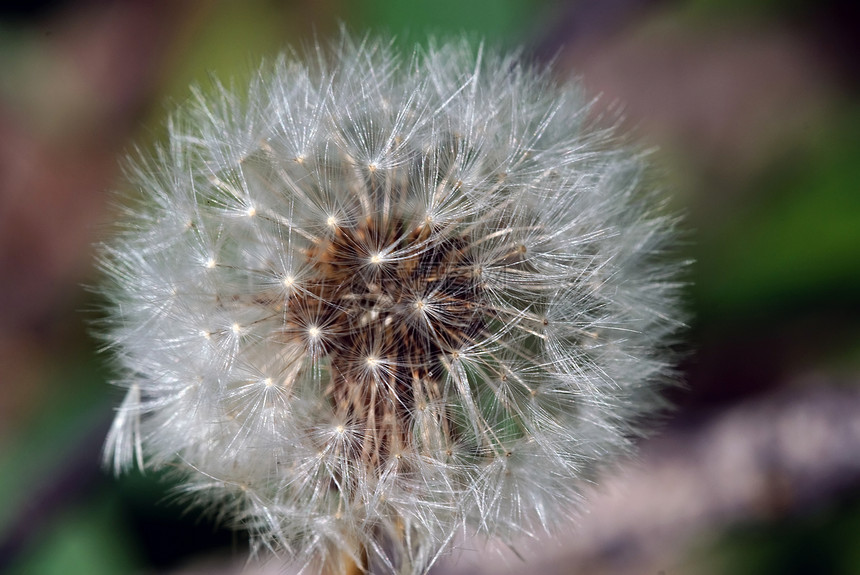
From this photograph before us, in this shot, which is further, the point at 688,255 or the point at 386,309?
the point at 688,255

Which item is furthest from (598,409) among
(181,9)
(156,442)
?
Answer: (181,9)

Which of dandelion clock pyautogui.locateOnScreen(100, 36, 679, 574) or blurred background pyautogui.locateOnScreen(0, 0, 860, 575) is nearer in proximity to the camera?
dandelion clock pyautogui.locateOnScreen(100, 36, 679, 574)

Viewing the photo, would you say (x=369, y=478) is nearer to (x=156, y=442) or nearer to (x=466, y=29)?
(x=156, y=442)

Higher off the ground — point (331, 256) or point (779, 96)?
point (779, 96)
